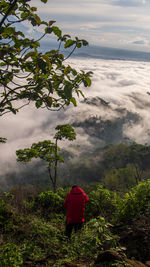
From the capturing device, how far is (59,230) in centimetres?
588

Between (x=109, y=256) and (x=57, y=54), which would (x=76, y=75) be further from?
(x=109, y=256)

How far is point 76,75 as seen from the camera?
2574 millimetres

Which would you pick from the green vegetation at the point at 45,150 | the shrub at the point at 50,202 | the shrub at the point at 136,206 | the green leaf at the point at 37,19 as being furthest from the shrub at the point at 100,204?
the green leaf at the point at 37,19

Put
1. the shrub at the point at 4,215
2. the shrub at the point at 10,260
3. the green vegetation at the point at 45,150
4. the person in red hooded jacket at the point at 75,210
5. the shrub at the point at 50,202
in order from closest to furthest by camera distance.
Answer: the shrub at the point at 10,260, the person in red hooded jacket at the point at 75,210, the shrub at the point at 4,215, the shrub at the point at 50,202, the green vegetation at the point at 45,150

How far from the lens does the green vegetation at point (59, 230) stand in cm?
388

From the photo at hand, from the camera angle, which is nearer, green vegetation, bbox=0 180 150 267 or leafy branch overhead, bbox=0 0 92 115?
leafy branch overhead, bbox=0 0 92 115

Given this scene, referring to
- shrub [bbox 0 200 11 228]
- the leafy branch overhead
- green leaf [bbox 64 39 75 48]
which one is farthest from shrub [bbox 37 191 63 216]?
green leaf [bbox 64 39 75 48]

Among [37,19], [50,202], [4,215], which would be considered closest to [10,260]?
[4,215]

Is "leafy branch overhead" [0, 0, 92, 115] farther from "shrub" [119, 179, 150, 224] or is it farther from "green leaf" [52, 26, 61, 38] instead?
"shrub" [119, 179, 150, 224]

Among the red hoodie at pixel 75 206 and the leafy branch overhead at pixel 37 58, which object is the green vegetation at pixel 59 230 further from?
the leafy branch overhead at pixel 37 58

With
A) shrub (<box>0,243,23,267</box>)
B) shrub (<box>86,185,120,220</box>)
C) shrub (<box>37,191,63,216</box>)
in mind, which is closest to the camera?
shrub (<box>0,243,23,267</box>)

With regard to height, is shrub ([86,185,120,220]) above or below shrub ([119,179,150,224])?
below

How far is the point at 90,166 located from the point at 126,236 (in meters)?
139

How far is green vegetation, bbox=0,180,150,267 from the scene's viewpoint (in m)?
3.88
